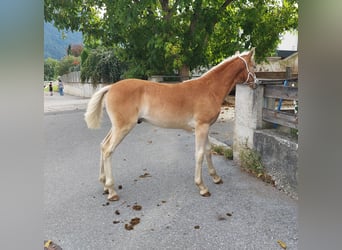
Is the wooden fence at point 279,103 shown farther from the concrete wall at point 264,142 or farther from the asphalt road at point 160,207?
the asphalt road at point 160,207

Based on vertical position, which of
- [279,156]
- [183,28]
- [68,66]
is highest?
[68,66]

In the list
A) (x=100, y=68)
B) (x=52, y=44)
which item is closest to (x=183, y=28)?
(x=52, y=44)

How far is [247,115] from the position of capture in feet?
9.88

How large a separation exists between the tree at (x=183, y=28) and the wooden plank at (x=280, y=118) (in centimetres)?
95

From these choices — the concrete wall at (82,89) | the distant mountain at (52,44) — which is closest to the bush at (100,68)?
the concrete wall at (82,89)

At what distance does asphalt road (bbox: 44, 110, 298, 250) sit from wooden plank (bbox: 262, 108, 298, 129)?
2.01 ft

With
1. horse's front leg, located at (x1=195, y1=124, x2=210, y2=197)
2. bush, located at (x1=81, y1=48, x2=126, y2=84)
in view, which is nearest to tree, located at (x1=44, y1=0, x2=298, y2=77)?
horse's front leg, located at (x1=195, y1=124, x2=210, y2=197)

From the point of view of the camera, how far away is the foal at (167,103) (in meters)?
2.36

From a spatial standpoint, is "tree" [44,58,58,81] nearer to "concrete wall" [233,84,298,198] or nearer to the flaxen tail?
the flaxen tail

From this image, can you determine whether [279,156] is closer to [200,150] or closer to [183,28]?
[200,150]

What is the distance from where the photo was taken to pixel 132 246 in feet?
5.64

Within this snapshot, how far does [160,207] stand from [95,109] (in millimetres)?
990
